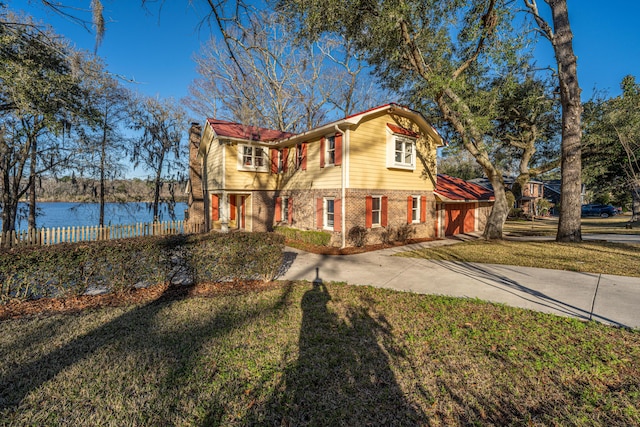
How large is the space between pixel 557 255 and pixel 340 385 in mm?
10988

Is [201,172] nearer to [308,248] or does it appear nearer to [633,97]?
[308,248]

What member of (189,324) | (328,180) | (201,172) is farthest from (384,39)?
(201,172)

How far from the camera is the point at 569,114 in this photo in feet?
42.5

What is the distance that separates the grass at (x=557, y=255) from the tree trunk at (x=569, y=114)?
1.41 metres

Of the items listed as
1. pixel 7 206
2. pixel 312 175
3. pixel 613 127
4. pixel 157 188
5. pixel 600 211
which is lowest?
pixel 600 211

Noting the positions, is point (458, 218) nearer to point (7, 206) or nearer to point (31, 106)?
point (31, 106)

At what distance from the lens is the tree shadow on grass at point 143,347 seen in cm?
298

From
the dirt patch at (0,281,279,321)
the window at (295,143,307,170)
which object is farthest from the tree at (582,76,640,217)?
the dirt patch at (0,281,279,321)

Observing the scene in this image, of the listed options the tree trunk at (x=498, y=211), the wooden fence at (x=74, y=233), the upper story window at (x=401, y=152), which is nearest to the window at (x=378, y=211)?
the upper story window at (x=401, y=152)

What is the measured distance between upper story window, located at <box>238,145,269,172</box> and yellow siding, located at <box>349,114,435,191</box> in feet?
20.8

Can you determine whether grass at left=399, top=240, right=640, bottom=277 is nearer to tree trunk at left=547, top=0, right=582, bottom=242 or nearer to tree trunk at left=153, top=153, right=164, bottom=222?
tree trunk at left=547, top=0, right=582, bottom=242

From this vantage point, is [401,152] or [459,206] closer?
[401,152]

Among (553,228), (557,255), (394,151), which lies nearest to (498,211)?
(557,255)

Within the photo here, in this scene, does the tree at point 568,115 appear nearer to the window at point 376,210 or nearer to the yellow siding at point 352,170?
→ the yellow siding at point 352,170
